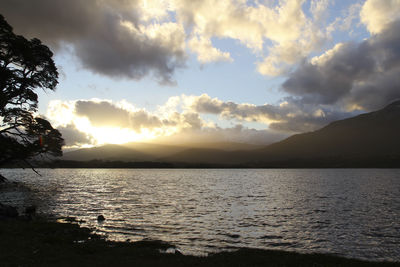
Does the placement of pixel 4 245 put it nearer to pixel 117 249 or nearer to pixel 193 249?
pixel 117 249

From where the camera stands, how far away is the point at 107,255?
2095 centimetres

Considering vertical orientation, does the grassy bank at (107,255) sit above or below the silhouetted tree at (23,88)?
below

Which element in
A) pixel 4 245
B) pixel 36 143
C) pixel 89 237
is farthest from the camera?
pixel 36 143

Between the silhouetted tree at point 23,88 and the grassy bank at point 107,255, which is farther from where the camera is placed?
the silhouetted tree at point 23,88

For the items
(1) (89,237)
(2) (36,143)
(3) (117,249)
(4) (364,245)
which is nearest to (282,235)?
(4) (364,245)

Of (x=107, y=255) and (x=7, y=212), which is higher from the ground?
(x=7, y=212)

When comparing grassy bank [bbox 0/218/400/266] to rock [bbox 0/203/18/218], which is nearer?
grassy bank [bbox 0/218/400/266]

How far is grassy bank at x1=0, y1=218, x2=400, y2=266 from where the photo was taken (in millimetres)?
18703

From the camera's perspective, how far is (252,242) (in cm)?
2947

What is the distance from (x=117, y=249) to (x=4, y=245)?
8.27 m

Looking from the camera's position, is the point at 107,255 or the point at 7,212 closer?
the point at 107,255

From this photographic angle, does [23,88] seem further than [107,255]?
Yes

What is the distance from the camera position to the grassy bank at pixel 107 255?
18.7 m

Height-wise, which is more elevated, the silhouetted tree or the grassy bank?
the silhouetted tree
